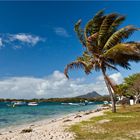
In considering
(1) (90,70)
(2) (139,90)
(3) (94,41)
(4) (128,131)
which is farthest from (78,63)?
(2) (139,90)

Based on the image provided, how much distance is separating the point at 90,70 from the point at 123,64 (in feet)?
12.1

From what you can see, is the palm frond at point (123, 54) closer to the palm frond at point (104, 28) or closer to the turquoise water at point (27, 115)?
the palm frond at point (104, 28)

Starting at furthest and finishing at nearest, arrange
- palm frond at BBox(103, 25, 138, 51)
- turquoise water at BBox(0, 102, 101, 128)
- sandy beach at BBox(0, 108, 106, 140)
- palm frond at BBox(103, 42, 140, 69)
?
turquoise water at BBox(0, 102, 101, 128), palm frond at BBox(103, 25, 138, 51), palm frond at BBox(103, 42, 140, 69), sandy beach at BBox(0, 108, 106, 140)

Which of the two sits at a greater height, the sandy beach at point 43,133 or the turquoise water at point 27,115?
the turquoise water at point 27,115

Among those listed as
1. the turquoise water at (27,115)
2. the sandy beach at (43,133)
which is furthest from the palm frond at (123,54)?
the turquoise water at (27,115)

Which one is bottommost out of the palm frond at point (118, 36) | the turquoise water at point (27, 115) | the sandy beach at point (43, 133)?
the sandy beach at point (43, 133)

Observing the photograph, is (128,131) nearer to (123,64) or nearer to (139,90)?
(123,64)

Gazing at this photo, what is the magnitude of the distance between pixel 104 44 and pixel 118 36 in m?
1.76

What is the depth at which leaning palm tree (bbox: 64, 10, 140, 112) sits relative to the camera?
26.2m

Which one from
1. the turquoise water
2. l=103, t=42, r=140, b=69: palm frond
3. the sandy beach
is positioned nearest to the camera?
the sandy beach

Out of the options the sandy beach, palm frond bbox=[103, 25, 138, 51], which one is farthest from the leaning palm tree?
the sandy beach

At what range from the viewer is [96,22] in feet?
90.9

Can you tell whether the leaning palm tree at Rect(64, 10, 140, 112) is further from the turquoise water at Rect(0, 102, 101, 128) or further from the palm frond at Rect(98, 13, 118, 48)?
the turquoise water at Rect(0, 102, 101, 128)

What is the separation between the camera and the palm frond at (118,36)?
86.3 ft
